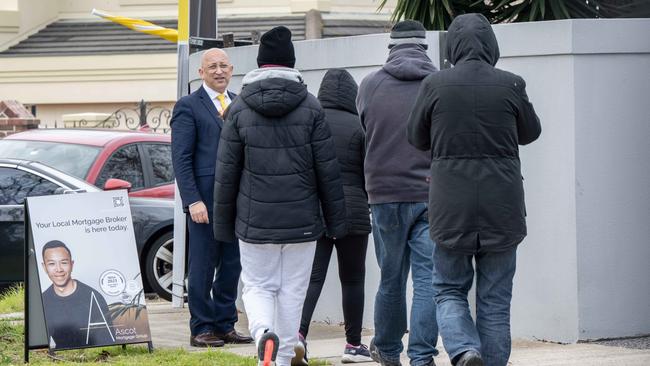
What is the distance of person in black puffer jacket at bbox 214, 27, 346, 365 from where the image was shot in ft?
22.6

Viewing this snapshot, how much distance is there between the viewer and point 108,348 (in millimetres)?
8438

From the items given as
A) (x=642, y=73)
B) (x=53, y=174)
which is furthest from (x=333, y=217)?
(x=53, y=174)

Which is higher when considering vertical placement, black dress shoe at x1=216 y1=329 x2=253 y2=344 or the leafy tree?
the leafy tree

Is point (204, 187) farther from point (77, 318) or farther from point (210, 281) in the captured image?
point (77, 318)

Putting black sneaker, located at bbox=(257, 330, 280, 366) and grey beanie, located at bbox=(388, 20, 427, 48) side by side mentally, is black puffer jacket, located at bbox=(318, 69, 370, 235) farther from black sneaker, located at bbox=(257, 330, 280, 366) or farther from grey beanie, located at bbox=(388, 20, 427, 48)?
black sneaker, located at bbox=(257, 330, 280, 366)

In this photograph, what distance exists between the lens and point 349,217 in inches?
298

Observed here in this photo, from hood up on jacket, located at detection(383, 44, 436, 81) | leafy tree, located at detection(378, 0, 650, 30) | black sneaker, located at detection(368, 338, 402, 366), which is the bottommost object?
black sneaker, located at detection(368, 338, 402, 366)

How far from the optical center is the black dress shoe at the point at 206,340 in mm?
8484

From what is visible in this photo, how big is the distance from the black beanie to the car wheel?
4.81m

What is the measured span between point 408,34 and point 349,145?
77cm

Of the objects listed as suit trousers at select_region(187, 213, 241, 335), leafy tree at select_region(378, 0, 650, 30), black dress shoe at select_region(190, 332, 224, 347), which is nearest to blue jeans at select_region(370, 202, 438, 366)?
black dress shoe at select_region(190, 332, 224, 347)

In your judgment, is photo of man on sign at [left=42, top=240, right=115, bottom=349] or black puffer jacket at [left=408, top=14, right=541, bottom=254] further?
photo of man on sign at [left=42, top=240, right=115, bottom=349]

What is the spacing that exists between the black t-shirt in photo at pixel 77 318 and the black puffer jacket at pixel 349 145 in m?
1.70

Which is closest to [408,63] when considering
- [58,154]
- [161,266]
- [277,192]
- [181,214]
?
[277,192]
